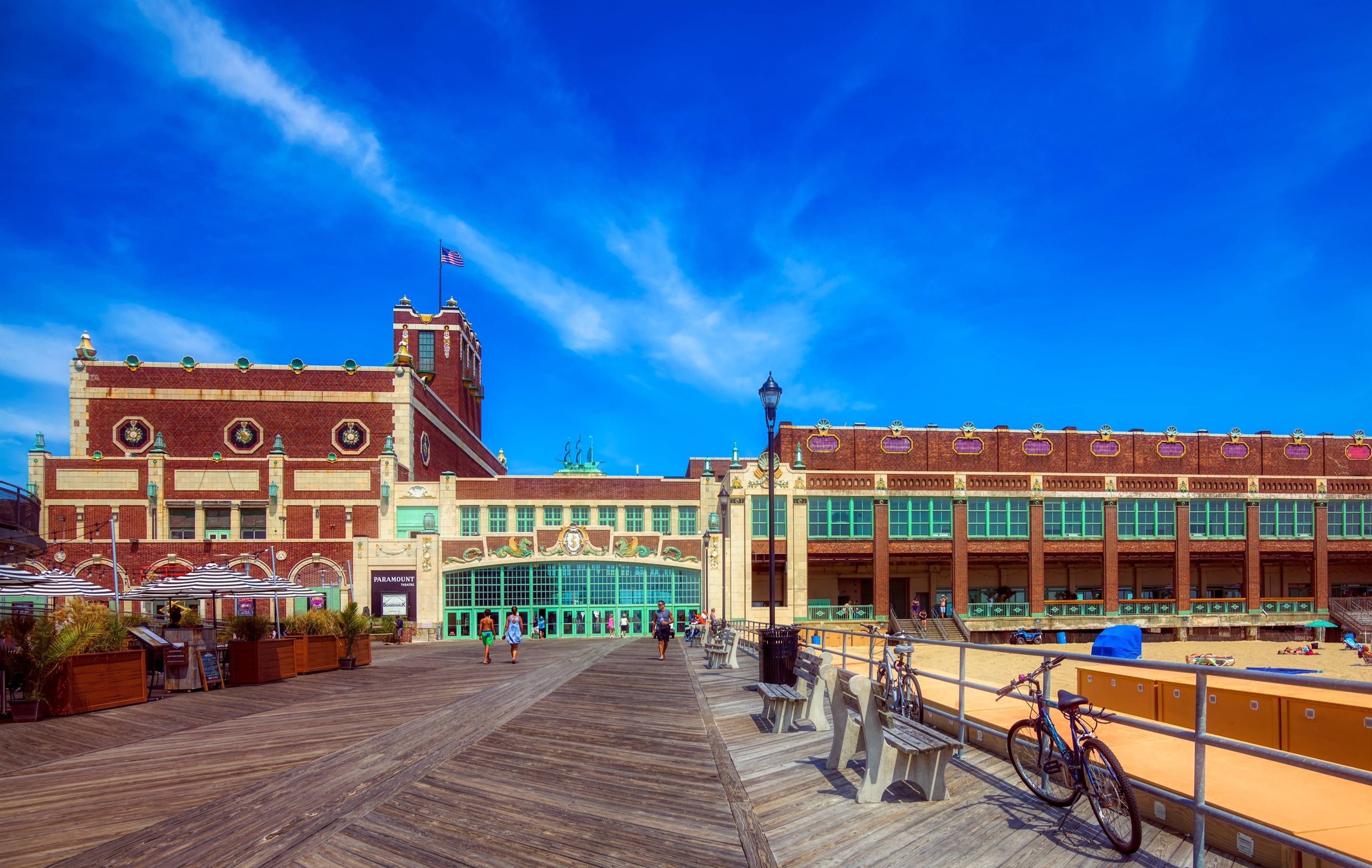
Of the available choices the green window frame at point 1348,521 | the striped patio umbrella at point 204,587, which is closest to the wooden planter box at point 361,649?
the striped patio umbrella at point 204,587

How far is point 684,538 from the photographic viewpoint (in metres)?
43.2

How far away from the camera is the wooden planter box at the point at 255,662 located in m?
18.3

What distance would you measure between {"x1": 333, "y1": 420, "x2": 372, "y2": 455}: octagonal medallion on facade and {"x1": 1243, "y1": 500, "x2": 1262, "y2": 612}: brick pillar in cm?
4720

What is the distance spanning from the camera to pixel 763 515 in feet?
139

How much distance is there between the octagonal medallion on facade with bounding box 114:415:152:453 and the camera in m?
43.2

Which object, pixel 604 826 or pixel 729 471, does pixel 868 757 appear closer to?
pixel 604 826

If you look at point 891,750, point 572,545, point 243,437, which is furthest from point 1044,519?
point 243,437

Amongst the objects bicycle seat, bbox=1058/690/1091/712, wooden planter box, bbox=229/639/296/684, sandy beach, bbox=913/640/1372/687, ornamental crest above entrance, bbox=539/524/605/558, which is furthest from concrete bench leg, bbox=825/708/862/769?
ornamental crest above entrance, bbox=539/524/605/558

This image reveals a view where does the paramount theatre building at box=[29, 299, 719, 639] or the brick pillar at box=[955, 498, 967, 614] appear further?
the brick pillar at box=[955, 498, 967, 614]

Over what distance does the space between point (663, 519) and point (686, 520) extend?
1.20m

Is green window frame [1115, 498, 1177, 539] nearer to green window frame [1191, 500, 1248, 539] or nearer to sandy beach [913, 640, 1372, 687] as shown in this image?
green window frame [1191, 500, 1248, 539]

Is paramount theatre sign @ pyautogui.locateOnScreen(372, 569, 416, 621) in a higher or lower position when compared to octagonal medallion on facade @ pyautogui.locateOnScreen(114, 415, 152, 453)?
lower

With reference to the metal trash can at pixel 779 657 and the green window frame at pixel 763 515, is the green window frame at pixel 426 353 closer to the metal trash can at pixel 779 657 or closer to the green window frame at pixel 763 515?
the green window frame at pixel 763 515

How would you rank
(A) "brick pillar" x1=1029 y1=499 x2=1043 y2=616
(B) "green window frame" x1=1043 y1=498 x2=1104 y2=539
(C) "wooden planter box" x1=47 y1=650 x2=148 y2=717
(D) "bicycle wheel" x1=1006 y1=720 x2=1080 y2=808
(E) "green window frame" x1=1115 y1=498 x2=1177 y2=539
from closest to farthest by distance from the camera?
1. (D) "bicycle wheel" x1=1006 y1=720 x2=1080 y2=808
2. (C) "wooden planter box" x1=47 y1=650 x2=148 y2=717
3. (A) "brick pillar" x1=1029 y1=499 x2=1043 y2=616
4. (B) "green window frame" x1=1043 y1=498 x2=1104 y2=539
5. (E) "green window frame" x1=1115 y1=498 x2=1177 y2=539
